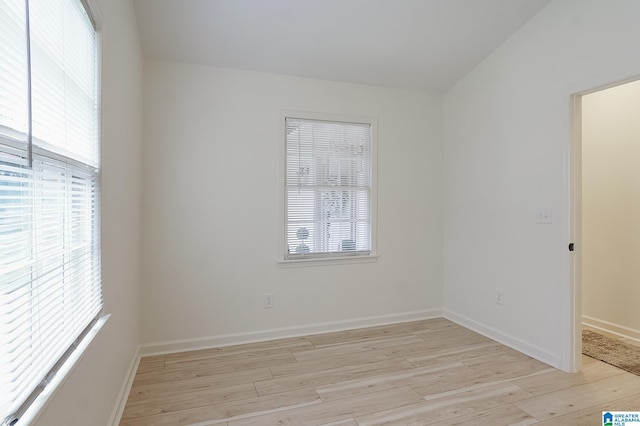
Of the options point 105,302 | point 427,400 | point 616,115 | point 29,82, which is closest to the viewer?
point 29,82

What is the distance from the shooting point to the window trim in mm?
3258

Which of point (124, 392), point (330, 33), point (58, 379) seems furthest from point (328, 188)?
point (58, 379)

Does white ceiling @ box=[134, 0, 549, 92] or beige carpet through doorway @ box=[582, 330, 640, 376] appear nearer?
white ceiling @ box=[134, 0, 549, 92]

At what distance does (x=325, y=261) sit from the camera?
344cm

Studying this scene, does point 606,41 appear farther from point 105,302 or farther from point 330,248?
point 105,302

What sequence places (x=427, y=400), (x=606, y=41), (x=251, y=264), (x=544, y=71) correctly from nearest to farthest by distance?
(x=427, y=400), (x=606, y=41), (x=544, y=71), (x=251, y=264)

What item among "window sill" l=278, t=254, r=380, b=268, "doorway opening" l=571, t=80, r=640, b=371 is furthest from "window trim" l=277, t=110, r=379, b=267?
"doorway opening" l=571, t=80, r=640, b=371

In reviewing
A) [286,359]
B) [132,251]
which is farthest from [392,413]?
[132,251]

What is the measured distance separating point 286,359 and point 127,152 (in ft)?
6.43

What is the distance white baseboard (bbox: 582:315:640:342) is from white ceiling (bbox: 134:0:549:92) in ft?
9.59

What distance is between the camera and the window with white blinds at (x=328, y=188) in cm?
334

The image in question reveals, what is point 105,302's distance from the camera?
175 cm

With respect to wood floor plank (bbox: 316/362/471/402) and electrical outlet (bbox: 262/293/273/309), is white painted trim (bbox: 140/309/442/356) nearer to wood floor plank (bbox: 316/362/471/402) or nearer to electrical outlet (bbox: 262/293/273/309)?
electrical outlet (bbox: 262/293/273/309)

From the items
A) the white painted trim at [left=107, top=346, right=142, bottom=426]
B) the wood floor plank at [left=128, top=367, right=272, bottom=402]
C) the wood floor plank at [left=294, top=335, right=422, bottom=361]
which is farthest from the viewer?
the wood floor plank at [left=294, top=335, right=422, bottom=361]
